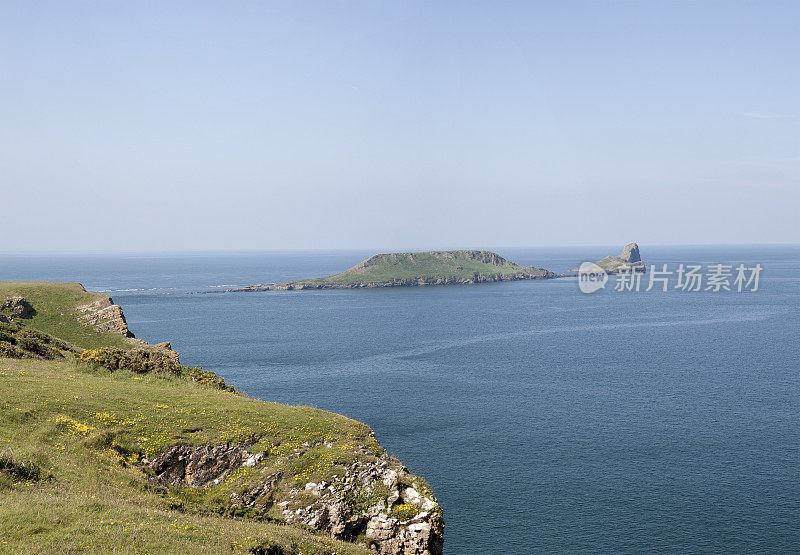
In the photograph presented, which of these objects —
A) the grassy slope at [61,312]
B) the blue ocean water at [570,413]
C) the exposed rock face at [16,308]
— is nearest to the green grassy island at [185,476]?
the blue ocean water at [570,413]

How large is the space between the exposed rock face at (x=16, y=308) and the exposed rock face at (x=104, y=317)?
6.76 metres

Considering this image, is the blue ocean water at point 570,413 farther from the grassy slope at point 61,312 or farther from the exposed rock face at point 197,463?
the grassy slope at point 61,312

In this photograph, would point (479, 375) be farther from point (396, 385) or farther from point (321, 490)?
point (321, 490)

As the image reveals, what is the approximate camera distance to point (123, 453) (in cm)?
3133

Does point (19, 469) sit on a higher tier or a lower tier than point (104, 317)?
lower

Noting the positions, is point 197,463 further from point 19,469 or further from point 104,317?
point 104,317

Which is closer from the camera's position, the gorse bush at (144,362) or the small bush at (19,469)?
the small bush at (19,469)

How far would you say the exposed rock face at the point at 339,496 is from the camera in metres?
30.9

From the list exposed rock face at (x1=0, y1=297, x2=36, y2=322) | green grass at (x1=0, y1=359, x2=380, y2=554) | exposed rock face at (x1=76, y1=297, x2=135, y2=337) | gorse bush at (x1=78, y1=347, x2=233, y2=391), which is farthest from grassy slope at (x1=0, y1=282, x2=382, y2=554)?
exposed rock face at (x1=0, y1=297, x2=36, y2=322)

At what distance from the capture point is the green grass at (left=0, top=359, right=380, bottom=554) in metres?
19.5

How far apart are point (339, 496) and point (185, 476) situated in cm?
978

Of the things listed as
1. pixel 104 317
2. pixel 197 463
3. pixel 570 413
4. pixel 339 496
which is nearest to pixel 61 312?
pixel 104 317

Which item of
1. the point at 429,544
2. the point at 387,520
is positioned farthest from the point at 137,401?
the point at 429,544

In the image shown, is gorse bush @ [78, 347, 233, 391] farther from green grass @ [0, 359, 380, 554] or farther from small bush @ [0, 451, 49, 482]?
small bush @ [0, 451, 49, 482]
